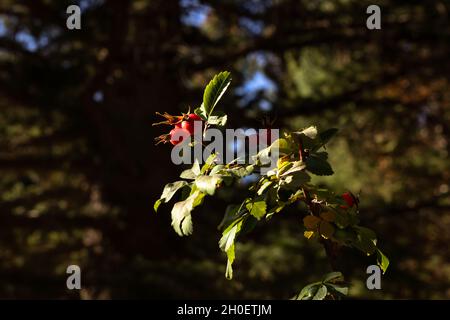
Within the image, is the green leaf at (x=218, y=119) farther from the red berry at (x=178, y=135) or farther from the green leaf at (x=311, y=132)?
the green leaf at (x=311, y=132)

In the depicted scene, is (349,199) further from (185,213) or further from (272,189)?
(185,213)

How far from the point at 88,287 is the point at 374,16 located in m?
3.93

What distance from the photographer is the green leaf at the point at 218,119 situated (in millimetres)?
1753

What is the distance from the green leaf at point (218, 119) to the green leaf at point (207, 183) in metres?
0.20

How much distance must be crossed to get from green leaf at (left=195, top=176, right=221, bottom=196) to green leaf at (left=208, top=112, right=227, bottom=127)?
0.20 m

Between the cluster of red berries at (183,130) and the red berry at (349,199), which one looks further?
the red berry at (349,199)

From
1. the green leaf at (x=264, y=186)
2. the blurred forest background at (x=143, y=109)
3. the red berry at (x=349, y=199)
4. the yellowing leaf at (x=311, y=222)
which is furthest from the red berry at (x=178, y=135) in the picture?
the blurred forest background at (x=143, y=109)

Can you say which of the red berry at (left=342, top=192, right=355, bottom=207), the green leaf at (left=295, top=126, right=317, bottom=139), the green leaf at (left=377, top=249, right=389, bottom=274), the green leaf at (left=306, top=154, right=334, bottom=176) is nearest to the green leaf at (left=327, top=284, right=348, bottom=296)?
the green leaf at (left=377, top=249, right=389, bottom=274)

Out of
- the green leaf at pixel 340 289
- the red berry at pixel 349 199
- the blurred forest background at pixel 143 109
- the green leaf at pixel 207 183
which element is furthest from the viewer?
the blurred forest background at pixel 143 109

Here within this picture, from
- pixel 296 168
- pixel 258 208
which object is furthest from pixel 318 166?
pixel 258 208

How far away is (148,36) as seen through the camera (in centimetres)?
712

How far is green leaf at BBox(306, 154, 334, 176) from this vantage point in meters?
1.68

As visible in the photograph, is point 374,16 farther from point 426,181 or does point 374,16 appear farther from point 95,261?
point 426,181
